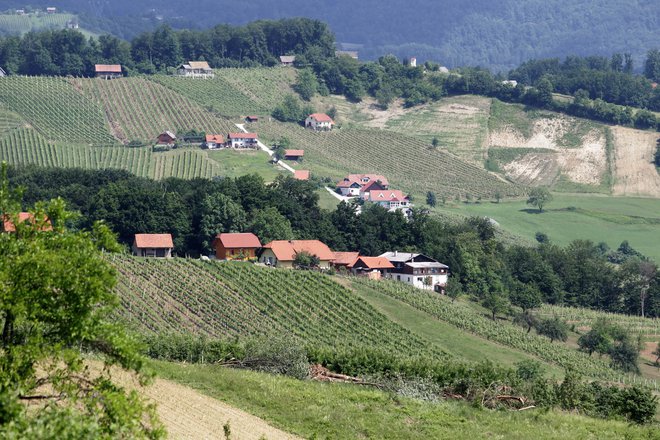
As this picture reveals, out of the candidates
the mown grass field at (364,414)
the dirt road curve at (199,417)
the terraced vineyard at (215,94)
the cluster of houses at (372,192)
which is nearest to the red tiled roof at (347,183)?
the cluster of houses at (372,192)

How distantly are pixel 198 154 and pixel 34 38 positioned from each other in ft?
170

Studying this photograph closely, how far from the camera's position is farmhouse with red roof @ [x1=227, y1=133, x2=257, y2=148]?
132m

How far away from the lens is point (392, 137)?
152250mm

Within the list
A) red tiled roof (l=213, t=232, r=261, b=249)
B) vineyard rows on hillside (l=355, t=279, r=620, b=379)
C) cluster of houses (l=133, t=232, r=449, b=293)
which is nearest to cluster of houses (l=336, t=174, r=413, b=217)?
cluster of houses (l=133, t=232, r=449, b=293)

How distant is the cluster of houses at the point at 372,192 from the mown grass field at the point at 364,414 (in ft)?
272

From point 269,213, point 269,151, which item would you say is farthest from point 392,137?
point 269,213

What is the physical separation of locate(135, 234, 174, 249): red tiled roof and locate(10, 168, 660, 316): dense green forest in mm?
1209

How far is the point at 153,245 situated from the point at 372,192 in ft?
132

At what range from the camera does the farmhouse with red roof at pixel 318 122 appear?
152 meters

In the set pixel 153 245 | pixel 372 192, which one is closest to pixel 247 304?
pixel 153 245

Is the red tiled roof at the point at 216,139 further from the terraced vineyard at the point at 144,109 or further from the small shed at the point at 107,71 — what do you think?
the small shed at the point at 107,71

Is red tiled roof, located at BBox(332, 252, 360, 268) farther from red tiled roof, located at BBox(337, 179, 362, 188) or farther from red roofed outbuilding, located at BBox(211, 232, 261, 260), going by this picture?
red tiled roof, located at BBox(337, 179, 362, 188)

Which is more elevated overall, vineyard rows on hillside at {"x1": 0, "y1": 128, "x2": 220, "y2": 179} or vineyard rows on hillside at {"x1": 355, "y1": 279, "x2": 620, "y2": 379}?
vineyard rows on hillside at {"x1": 0, "y1": 128, "x2": 220, "y2": 179}

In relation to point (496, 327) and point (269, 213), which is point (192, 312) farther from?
point (269, 213)
